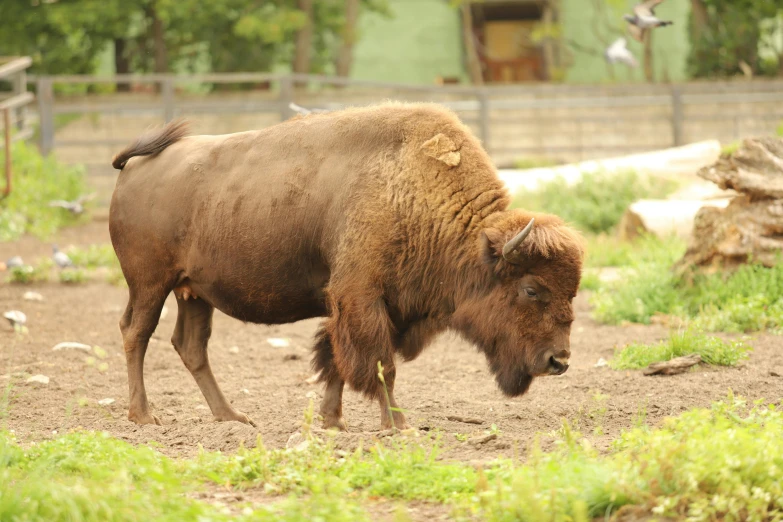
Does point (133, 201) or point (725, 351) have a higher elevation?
point (133, 201)

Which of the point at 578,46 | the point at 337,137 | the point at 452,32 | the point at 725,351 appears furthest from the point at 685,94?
the point at 337,137

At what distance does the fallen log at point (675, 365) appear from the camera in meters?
6.66

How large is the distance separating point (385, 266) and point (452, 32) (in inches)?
892

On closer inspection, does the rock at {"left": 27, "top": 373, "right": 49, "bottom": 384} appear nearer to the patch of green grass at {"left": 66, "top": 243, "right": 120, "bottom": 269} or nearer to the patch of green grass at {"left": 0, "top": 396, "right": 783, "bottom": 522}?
the patch of green grass at {"left": 0, "top": 396, "right": 783, "bottom": 522}

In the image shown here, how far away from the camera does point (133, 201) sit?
20.7 ft

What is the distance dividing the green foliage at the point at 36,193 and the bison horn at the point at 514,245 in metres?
10.9

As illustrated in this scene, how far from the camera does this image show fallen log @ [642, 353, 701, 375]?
6.66m

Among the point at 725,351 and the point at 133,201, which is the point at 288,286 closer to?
the point at 133,201

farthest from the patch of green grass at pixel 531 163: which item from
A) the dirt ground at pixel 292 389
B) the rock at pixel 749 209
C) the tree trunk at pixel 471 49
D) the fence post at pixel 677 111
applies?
the rock at pixel 749 209

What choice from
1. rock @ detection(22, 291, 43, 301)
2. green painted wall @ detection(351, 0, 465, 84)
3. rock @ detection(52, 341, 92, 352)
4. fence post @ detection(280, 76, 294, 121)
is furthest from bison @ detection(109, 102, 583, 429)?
green painted wall @ detection(351, 0, 465, 84)

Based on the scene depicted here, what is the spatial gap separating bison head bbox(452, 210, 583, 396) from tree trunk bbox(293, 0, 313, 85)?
1836 cm

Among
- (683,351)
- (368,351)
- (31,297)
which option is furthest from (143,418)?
(31,297)

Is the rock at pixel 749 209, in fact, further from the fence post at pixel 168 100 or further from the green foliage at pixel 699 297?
the fence post at pixel 168 100

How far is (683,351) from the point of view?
690cm
